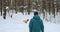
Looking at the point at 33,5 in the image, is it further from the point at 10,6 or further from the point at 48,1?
the point at 48,1

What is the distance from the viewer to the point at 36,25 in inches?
326

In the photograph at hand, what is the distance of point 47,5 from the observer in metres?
45.9

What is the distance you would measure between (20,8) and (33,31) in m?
54.8

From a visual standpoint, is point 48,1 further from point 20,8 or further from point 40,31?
point 40,31

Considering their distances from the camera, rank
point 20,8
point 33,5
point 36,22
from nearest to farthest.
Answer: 1. point 36,22
2. point 33,5
3. point 20,8

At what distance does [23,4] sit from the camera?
6606cm

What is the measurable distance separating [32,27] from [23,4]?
57.9m

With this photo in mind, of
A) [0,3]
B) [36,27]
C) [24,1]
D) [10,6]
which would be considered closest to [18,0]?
[24,1]

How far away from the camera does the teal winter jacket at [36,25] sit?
8.17 meters

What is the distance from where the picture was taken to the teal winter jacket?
817cm

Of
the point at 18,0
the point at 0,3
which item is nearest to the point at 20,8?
the point at 18,0

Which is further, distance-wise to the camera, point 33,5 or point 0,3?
point 33,5

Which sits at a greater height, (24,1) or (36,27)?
(36,27)

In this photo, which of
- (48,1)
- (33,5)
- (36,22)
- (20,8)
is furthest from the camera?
(20,8)
